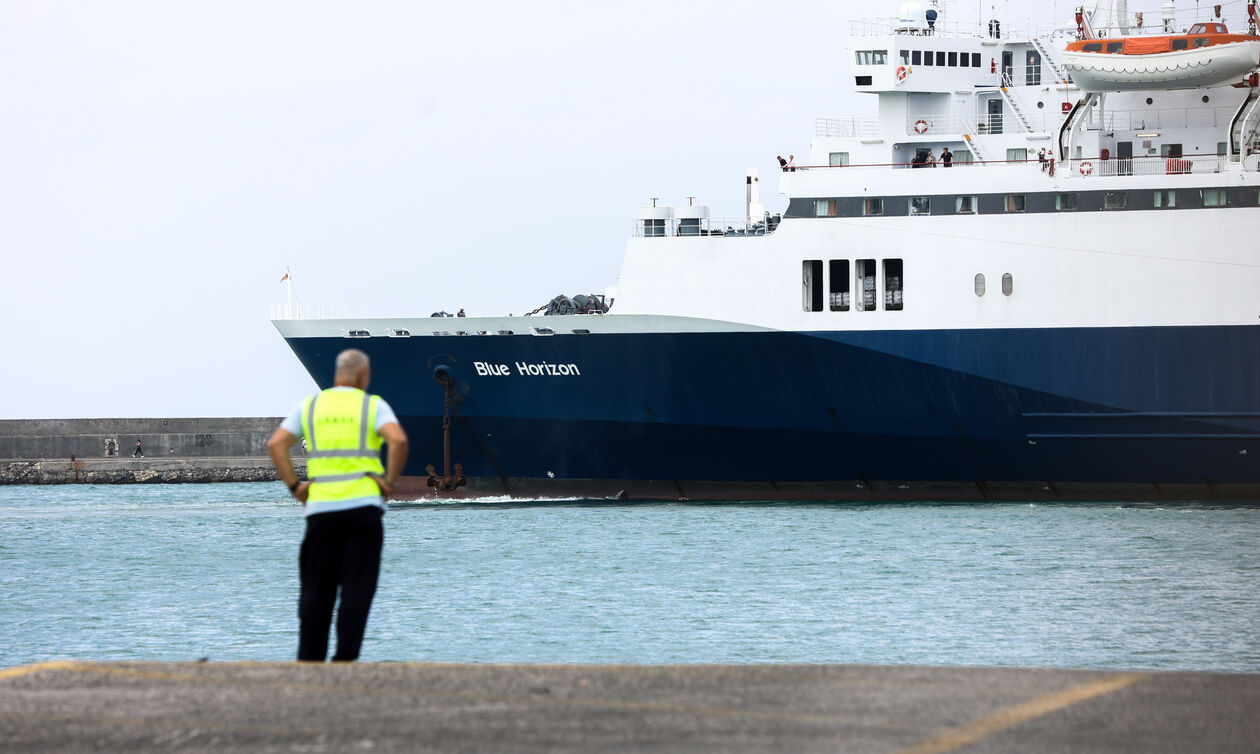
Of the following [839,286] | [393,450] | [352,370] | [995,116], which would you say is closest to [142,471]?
[839,286]

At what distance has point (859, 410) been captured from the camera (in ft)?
94.7

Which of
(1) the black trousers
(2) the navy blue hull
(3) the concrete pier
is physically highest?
(1) the black trousers

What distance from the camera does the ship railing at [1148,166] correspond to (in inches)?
1143

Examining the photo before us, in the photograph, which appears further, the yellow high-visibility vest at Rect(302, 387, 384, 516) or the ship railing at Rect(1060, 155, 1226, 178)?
the ship railing at Rect(1060, 155, 1226, 178)

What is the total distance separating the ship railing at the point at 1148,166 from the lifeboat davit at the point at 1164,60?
1369 mm

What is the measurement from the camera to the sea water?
16031mm

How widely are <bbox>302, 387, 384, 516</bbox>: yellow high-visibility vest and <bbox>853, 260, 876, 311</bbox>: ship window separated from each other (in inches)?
899

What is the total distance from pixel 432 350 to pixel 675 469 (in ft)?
16.9

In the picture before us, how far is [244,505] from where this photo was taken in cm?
3756

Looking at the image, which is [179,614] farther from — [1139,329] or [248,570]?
[1139,329]

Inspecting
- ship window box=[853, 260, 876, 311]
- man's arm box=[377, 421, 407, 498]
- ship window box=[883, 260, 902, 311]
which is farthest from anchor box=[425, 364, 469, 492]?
man's arm box=[377, 421, 407, 498]

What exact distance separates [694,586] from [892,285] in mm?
10817

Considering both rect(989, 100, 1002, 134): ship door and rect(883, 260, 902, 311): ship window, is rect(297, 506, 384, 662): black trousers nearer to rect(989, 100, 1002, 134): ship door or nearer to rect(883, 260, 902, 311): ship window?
rect(883, 260, 902, 311): ship window

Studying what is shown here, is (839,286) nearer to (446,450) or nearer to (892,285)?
(892,285)
